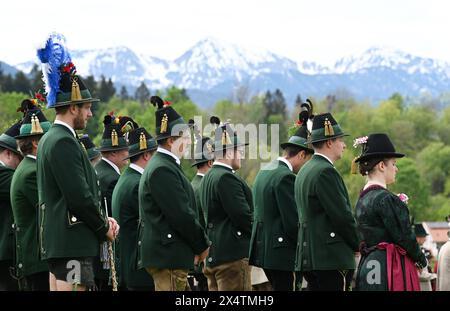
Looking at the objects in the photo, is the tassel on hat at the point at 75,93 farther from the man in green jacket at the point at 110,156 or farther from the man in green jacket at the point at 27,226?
the man in green jacket at the point at 110,156

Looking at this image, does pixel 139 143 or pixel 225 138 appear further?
pixel 225 138

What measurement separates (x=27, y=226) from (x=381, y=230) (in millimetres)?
3296

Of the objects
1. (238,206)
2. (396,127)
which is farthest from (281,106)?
(238,206)

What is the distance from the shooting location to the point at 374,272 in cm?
951

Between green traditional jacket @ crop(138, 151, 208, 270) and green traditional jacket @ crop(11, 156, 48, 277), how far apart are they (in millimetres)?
1000

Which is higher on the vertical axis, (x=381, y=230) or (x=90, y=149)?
(x=90, y=149)

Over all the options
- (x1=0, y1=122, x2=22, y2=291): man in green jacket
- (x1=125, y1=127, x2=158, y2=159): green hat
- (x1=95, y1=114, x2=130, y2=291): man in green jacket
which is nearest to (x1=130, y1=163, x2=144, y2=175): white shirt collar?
(x1=125, y1=127, x2=158, y2=159): green hat

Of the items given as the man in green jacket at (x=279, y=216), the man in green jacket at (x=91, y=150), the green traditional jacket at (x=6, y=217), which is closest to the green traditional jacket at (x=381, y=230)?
the man in green jacket at (x=279, y=216)

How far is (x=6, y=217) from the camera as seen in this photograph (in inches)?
419

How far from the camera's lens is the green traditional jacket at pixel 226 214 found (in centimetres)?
1177

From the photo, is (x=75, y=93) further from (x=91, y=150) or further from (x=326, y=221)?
(x=91, y=150)

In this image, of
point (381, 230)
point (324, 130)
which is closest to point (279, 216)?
point (324, 130)

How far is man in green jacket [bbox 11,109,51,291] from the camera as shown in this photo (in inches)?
388
